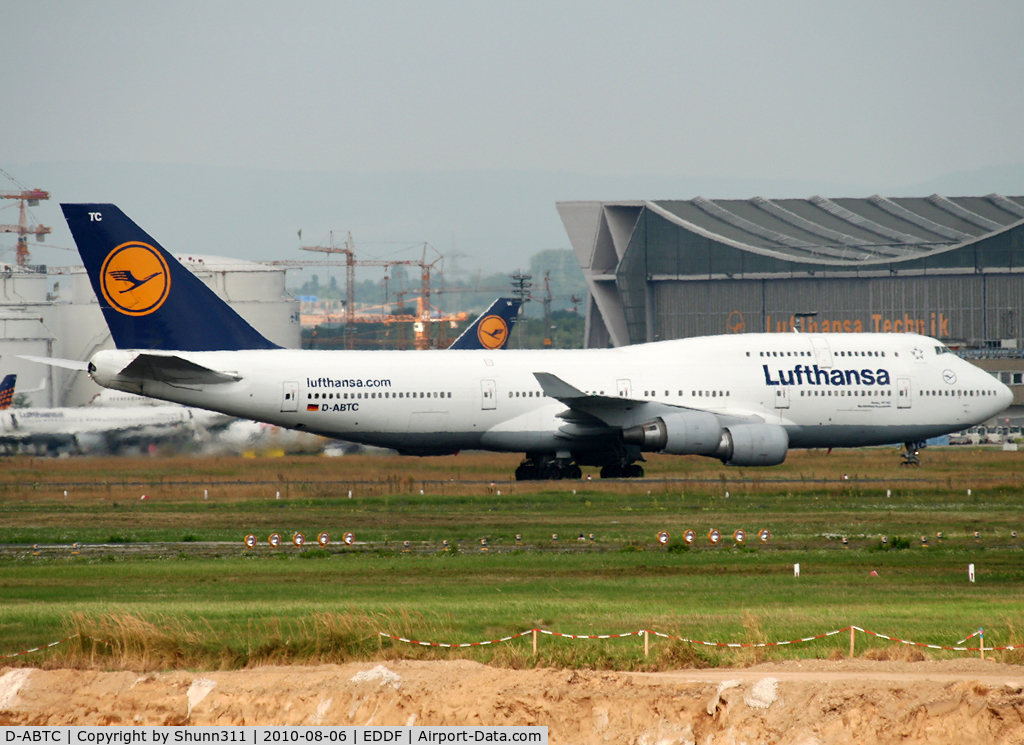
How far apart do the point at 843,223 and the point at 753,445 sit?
76.4 metres

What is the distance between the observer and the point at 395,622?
1920cm

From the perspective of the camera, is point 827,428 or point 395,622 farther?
point 827,428

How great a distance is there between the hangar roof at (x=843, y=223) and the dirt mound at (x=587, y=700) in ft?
299

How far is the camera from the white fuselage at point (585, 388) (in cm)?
4341

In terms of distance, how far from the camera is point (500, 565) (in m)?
27.3

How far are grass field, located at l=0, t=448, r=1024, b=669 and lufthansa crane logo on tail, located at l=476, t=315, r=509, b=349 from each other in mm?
12767

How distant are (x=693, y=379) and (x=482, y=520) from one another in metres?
14.6

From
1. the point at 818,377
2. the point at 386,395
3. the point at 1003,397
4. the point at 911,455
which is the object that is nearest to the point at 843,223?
the point at 1003,397

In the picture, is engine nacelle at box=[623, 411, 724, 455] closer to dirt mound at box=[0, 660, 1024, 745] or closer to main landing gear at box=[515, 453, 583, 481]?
main landing gear at box=[515, 453, 583, 481]

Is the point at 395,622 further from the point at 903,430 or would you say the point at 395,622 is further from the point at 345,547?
the point at 903,430

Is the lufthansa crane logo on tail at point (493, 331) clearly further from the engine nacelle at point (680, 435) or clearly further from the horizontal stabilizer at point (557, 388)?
the engine nacelle at point (680, 435)

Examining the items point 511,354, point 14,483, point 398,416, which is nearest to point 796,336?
point 511,354

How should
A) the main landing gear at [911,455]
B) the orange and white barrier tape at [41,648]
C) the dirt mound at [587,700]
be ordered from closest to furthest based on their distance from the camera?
the dirt mound at [587,700] → the orange and white barrier tape at [41,648] → the main landing gear at [911,455]

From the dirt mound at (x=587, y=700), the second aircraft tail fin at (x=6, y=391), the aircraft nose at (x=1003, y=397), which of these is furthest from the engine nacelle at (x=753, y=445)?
the second aircraft tail fin at (x=6, y=391)
